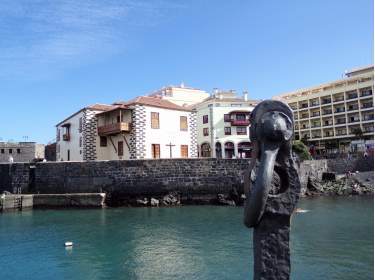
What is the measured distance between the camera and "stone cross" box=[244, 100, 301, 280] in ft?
11.9

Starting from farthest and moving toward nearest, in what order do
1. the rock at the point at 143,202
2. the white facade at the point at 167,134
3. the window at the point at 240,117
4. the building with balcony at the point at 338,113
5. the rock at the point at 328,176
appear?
1. the building with balcony at the point at 338,113
2. the window at the point at 240,117
3. the rock at the point at 328,176
4. the white facade at the point at 167,134
5. the rock at the point at 143,202

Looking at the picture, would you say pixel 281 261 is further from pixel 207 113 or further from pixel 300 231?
pixel 207 113

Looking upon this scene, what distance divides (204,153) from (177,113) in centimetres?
1777

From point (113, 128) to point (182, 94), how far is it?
3119 centimetres

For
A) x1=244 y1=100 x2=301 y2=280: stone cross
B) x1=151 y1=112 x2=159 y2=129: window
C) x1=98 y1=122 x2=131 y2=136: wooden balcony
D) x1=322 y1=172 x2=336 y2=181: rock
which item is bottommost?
x1=322 y1=172 x2=336 y2=181: rock

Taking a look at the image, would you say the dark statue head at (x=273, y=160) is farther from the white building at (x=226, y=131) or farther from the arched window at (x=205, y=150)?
the arched window at (x=205, y=150)

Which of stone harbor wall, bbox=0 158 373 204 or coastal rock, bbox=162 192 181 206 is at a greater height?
stone harbor wall, bbox=0 158 373 204

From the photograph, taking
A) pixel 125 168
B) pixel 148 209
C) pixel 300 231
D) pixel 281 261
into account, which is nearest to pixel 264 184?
pixel 281 261

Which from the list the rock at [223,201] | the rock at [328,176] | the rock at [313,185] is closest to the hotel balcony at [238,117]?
the rock at [328,176]

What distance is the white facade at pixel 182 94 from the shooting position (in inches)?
2566

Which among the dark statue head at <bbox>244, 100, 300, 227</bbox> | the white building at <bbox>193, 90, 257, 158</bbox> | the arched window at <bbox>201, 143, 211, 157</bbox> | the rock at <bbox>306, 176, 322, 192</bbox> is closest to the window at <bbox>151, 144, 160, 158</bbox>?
the rock at <bbox>306, 176, 322, 192</bbox>

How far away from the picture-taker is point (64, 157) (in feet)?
144

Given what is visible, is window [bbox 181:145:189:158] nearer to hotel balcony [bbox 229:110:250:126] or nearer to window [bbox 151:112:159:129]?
window [bbox 151:112:159:129]

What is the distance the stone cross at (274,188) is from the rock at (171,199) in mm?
25531
